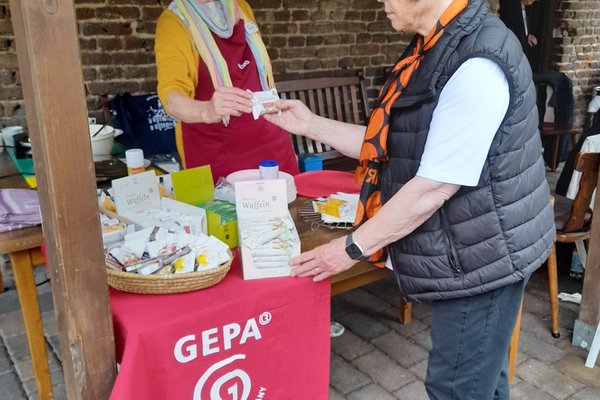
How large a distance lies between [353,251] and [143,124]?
2.71 m

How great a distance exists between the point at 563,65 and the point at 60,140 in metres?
6.67

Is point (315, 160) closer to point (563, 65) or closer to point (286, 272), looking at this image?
point (286, 272)

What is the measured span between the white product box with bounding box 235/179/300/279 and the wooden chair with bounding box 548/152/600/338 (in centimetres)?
172

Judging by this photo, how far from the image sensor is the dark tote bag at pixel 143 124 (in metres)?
3.98

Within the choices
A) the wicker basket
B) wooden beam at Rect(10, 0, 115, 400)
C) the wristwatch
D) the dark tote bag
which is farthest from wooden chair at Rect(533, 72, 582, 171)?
wooden beam at Rect(10, 0, 115, 400)

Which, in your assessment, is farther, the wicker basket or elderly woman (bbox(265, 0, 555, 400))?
the wicker basket

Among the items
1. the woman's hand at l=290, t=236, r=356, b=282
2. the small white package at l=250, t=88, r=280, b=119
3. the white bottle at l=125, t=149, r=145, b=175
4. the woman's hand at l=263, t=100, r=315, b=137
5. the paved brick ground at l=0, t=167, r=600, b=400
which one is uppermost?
the small white package at l=250, t=88, r=280, b=119

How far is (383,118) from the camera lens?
1614 millimetres

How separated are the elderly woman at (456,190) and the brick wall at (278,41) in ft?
9.44

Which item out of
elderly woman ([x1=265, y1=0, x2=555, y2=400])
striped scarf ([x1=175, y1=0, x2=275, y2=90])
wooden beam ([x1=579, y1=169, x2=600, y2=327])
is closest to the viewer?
elderly woman ([x1=265, y1=0, x2=555, y2=400])

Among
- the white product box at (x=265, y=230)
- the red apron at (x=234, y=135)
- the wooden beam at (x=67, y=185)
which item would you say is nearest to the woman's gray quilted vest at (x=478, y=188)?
the white product box at (x=265, y=230)

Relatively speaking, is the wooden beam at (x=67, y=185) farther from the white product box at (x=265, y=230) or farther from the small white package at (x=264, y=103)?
the small white package at (x=264, y=103)

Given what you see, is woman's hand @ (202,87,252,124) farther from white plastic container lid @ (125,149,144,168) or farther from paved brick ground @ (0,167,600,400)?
paved brick ground @ (0,167,600,400)

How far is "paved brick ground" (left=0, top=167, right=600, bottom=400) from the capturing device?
270 cm
